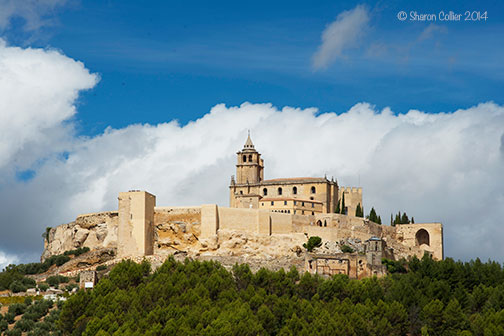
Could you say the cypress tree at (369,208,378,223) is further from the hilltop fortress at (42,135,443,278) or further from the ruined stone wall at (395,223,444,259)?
the ruined stone wall at (395,223,444,259)

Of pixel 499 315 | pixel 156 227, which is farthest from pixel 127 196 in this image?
pixel 499 315

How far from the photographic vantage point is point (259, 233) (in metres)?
63.3

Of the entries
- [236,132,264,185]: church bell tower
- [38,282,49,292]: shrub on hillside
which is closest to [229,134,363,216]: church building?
[236,132,264,185]: church bell tower

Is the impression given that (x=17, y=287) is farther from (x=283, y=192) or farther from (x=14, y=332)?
(x=283, y=192)

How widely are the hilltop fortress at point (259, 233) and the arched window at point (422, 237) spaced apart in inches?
3.0

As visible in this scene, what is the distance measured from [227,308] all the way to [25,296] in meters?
15.2

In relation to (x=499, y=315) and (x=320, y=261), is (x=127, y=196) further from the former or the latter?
(x=499, y=315)

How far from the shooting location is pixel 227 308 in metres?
48.2

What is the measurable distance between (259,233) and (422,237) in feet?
52.0

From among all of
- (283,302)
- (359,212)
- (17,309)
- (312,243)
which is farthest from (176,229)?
(359,212)

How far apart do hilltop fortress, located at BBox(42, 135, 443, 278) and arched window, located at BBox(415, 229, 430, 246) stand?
0.25ft

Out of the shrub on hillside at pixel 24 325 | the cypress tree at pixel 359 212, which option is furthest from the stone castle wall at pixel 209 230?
the shrub on hillside at pixel 24 325

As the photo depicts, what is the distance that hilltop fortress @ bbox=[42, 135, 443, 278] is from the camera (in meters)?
60.8

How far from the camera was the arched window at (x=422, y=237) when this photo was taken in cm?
7225
